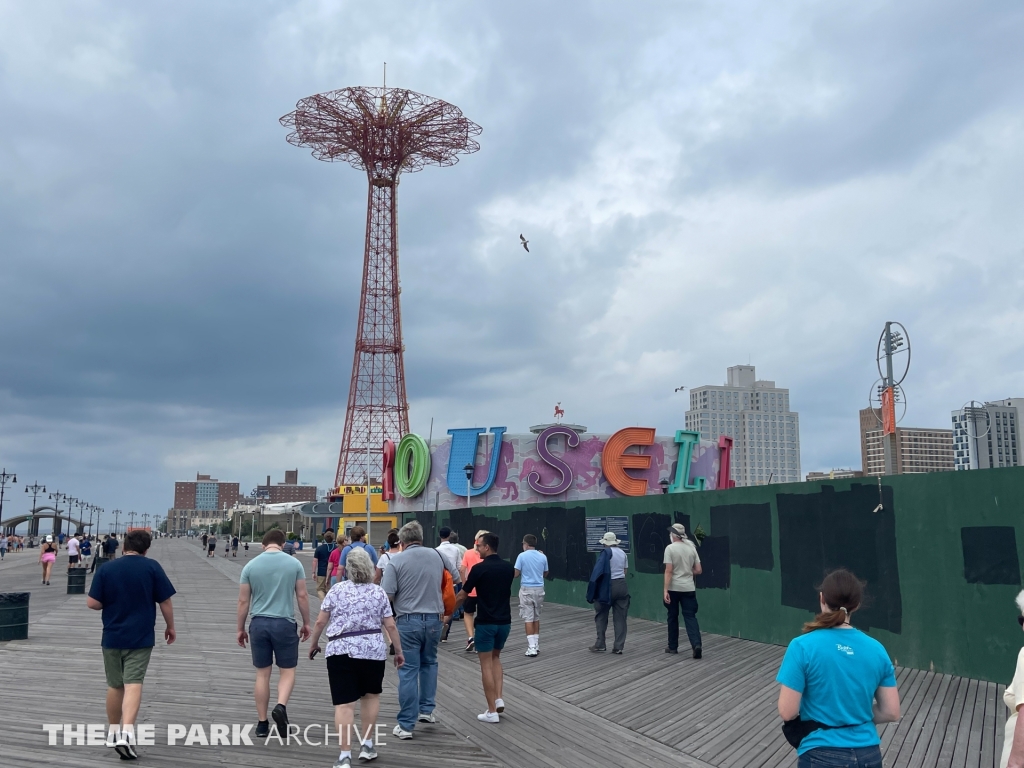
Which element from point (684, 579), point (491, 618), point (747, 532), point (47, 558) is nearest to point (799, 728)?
point (491, 618)

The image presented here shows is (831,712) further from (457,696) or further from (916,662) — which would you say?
(916,662)

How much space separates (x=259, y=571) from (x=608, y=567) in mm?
6264

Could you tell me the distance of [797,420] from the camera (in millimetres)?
187000

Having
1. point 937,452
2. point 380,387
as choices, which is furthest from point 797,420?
point 380,387

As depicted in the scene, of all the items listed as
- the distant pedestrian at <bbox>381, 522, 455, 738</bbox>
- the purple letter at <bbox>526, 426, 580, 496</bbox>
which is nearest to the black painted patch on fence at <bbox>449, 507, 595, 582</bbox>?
the distant pedestrian at <bbox>381, 522, 455, 738</bbox>

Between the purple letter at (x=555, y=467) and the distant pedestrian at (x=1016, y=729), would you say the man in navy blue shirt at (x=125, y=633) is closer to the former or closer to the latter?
the distant pedestrian at (x=1016, y=729)

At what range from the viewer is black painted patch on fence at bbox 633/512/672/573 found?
16.2m

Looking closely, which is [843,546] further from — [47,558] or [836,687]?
[47,558]

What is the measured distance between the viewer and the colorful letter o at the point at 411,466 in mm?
41281

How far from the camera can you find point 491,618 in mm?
8188

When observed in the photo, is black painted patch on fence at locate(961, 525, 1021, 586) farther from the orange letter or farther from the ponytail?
the orange letter

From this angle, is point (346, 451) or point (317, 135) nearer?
point (317, 135)

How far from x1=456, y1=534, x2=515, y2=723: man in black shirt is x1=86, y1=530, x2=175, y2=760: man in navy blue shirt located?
2.82 meters

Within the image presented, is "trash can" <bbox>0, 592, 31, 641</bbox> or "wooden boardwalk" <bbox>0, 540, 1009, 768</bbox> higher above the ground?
"trash can" <bbox>0, 592, 31, 641</bbox>
